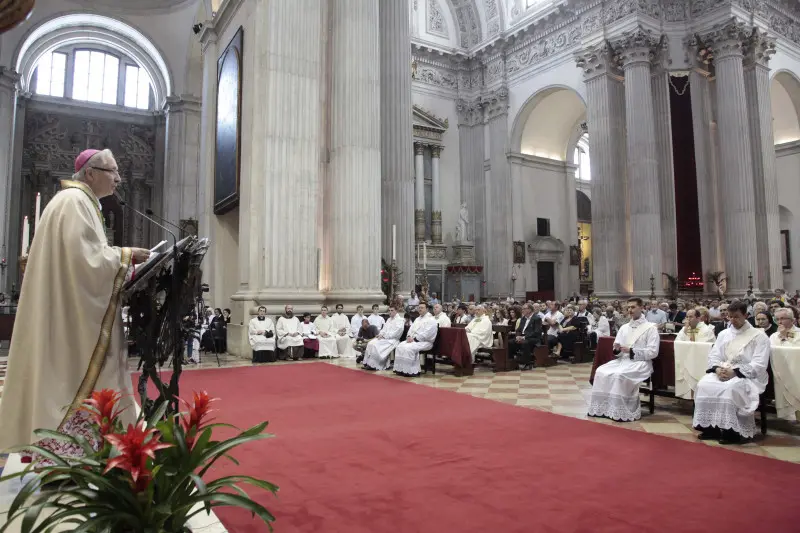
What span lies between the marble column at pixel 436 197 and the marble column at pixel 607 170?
6.99 metres

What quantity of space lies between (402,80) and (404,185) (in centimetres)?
264

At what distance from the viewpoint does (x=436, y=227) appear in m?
24.6

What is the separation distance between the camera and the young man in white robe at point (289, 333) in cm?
1034

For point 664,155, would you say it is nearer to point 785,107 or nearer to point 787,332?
point 785,107

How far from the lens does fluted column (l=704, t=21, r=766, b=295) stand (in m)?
18.7

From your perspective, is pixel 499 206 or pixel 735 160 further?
pixel 499 206

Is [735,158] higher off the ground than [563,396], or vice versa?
[735,158]

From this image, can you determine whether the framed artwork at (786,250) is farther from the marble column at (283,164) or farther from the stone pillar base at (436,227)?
the marble column at (283,164)

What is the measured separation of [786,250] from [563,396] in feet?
74.8

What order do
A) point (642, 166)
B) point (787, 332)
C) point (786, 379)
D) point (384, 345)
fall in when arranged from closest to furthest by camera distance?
1. point (786, 379)
2. point (787, 332)
3. point (384, 345)
4. point (642, 166)

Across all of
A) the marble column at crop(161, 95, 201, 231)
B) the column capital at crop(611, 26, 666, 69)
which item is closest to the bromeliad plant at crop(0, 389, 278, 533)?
the column capital at crop(611, 26, 666, 69)

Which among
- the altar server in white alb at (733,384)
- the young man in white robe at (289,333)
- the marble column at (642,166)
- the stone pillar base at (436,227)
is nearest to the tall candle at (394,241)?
the young man in white robe at (289,333)

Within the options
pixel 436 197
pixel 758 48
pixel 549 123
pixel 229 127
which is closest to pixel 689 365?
pixel 229 127

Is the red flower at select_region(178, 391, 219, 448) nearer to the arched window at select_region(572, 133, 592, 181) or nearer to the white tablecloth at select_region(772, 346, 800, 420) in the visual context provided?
the white tablecloth at select_region(772, 346, 800, 420)
